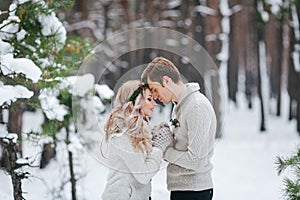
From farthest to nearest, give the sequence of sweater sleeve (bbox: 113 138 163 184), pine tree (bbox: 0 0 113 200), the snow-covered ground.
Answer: the snow-covered ground
pine tree (bbox: 0 0 113 200)
sweater sleeve (bbox: 113 138 163 184)

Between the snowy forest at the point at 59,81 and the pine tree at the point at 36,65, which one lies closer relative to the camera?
the pine tree at the point at 36,65

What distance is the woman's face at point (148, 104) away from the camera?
451 cm

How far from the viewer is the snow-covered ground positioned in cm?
861

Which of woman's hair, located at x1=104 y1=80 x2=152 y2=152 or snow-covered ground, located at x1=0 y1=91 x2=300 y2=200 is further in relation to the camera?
snow-covered ground, located at x1=0 y1=91 x2=300 y2=200

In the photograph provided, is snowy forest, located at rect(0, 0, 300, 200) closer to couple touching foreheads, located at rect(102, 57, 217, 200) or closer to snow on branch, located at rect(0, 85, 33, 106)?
snow on branch, located at rect(0, 85, 33, 106)

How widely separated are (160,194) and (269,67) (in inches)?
1228

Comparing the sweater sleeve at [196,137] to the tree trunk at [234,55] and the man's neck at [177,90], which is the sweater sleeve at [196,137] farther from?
the tree trunk at [234,55]

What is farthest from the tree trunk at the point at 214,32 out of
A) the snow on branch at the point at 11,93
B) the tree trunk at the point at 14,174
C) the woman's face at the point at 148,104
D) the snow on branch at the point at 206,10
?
the woman's face at the point at 148,104

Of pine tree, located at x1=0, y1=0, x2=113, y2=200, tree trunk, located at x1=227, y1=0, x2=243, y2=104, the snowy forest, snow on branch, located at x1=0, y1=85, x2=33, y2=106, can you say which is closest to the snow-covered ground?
the snowy forest

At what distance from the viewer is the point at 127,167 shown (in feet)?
14.8

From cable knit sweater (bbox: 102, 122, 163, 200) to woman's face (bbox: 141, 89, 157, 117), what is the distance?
0.22 metres

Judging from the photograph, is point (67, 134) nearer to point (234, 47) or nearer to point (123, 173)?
point (123, 173)

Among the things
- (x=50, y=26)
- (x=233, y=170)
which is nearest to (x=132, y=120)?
(x=50, y=26)

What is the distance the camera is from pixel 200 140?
14.7 ft
